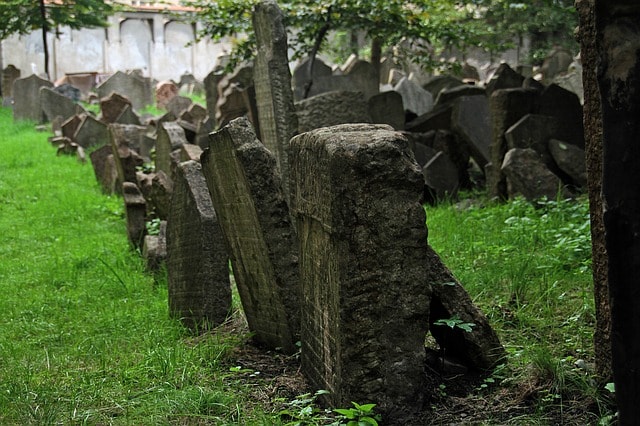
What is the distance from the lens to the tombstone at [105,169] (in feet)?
36.9

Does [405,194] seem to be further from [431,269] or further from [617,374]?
[617,374]

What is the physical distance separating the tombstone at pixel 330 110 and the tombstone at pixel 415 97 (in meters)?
3.55

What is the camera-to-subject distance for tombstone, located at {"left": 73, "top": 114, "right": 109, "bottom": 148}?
14.8 m

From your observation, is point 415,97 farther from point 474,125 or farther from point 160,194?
point 160,194

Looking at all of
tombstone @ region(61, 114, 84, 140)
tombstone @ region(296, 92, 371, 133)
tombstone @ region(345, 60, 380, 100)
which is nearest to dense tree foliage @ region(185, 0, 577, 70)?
tombstone @ region(345, 60, 380, 100)

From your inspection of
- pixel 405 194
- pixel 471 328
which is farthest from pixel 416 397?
pixel 405 194

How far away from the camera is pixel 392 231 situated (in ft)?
11.7

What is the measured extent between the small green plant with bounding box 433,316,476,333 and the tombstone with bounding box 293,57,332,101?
27.8ft

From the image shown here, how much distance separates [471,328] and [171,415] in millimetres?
1392

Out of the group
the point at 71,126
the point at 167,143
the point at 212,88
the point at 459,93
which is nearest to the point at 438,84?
the point at 459,93

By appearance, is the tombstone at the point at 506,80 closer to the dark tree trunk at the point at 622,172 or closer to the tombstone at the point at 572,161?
the tombstone at the point at 572,161

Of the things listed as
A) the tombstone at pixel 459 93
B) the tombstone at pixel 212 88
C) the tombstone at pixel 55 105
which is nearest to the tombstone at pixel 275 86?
the tombstone at pixel 459 93

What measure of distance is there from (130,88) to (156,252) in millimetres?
17664

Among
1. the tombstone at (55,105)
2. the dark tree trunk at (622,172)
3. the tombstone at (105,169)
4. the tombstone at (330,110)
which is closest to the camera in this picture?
the dark tree trunk at (622,172)
